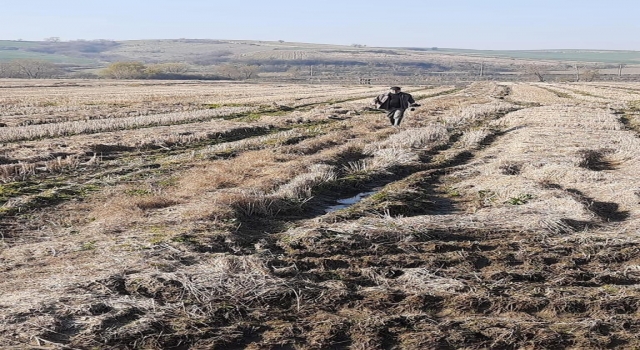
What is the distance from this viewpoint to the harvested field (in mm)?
5688

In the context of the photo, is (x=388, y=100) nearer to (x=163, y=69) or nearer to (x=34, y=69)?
(x=163, y=69)

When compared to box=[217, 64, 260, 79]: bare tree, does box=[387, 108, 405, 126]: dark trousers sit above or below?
above

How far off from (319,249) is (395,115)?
14345mm

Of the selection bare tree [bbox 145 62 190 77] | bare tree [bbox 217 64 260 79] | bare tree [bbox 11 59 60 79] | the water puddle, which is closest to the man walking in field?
the water puddle

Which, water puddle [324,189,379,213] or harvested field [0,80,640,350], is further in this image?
water puddle [324,189,379,213]

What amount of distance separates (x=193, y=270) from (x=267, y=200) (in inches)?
131

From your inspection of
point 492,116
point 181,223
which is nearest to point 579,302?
point 181,223

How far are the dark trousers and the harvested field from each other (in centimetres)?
529

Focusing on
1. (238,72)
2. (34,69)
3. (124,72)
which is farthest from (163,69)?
(34,69)

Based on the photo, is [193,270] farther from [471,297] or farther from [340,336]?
[471,297]

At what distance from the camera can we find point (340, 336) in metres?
5.61

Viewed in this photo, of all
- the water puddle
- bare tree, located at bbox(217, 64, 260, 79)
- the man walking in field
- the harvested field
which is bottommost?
bare tree, located at bbox(217, 64, 260, 79)

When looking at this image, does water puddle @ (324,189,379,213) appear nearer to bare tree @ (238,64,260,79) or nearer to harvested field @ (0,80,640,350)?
harvested field @ (0,80,640,350)

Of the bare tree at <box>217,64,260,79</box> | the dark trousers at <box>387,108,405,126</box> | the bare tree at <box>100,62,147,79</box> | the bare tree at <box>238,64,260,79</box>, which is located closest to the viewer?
the dark trousers at <box>387,108,405,126</box>
